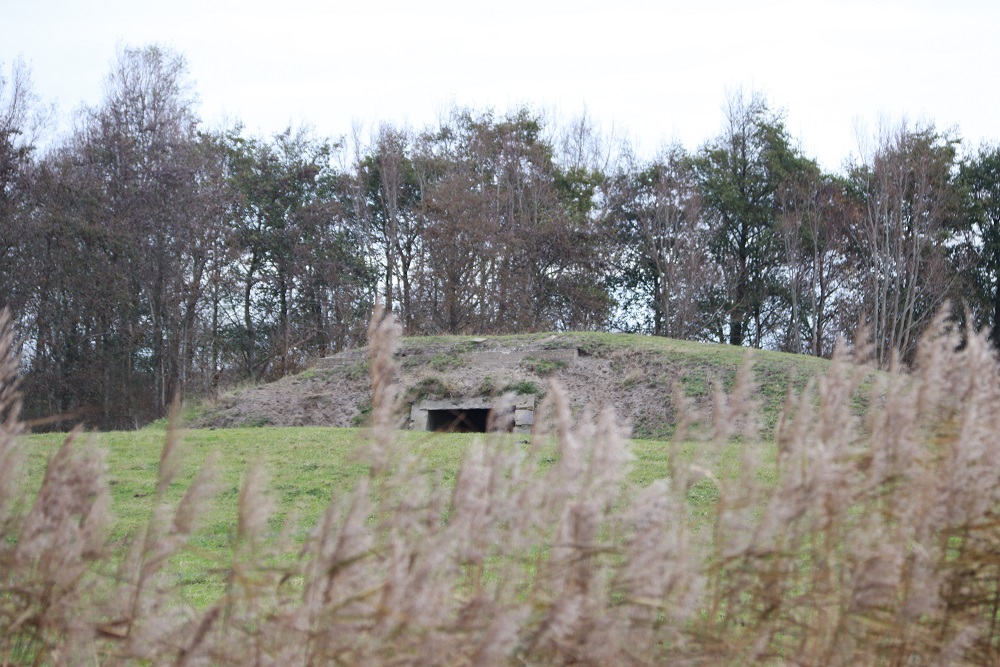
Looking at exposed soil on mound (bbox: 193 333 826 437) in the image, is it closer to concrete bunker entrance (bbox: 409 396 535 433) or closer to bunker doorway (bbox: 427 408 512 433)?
concrete bunker entrance (bbox: 409 396 535 433)

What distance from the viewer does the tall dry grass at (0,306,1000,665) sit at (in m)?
1.91

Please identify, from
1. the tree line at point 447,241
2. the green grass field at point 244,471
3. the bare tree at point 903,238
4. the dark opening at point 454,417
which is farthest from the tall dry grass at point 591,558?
the bare tree at point 903,238

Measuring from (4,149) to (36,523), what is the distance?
71.8 feet

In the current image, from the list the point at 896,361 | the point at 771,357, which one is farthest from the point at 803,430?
the point at 771,357

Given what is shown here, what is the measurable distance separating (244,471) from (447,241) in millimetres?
16968

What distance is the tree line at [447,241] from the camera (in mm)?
22812

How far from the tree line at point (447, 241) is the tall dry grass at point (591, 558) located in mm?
19986

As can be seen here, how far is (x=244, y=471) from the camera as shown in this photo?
860cm

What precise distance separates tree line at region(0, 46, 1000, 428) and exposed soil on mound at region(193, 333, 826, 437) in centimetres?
639

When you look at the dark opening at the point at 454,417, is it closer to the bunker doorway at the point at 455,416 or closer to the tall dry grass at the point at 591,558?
the bunker doorway at the point at 455,416

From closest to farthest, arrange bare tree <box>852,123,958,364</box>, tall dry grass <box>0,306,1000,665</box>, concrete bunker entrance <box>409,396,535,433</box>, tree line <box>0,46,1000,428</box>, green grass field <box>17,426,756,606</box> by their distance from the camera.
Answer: tall dry grass <box>0,306,1000,665</box>
green grass field <box>17,426,756,606</box>
concrete bunker entrance <box>409,396,535,433</box>
tree line <box>0,46,1000,428</box>
bare tree <box>852,123,958,364</box>

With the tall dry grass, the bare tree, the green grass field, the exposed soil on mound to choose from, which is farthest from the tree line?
the tall dry grass

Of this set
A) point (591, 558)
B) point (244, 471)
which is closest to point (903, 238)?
point (244, 471)

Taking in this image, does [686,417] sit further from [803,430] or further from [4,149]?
[4,149]
